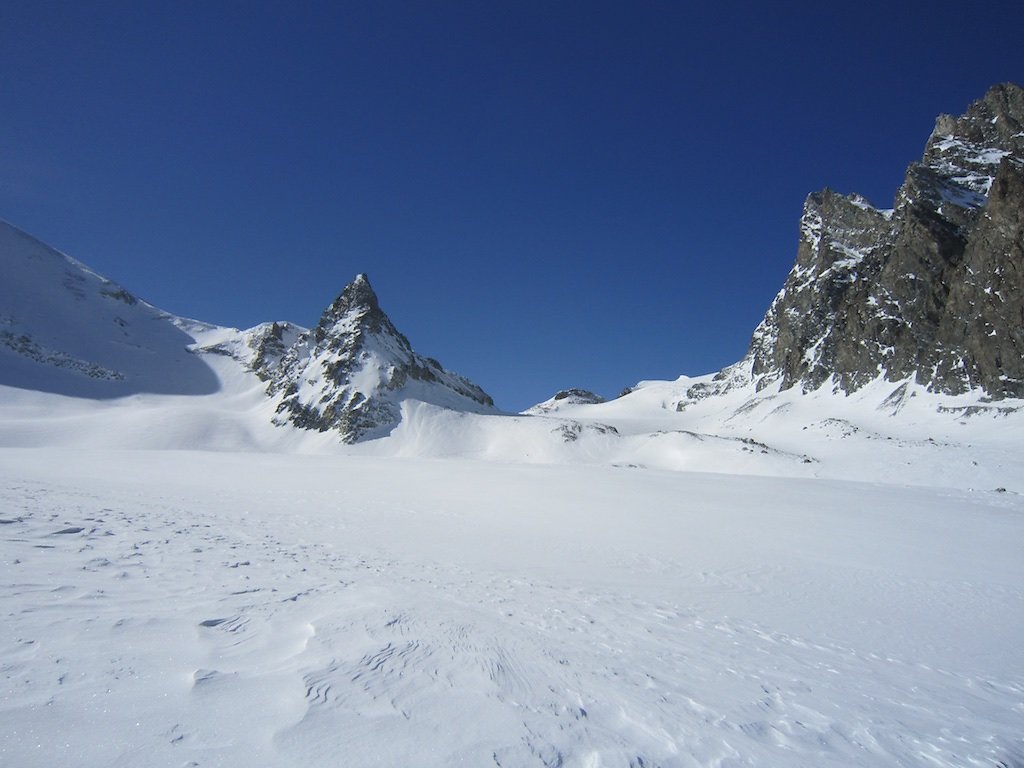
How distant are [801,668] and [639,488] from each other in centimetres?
1537

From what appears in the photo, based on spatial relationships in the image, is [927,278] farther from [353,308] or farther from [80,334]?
[80,334]

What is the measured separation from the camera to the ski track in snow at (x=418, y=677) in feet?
10.2

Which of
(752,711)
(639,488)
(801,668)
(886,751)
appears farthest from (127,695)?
(639,488)

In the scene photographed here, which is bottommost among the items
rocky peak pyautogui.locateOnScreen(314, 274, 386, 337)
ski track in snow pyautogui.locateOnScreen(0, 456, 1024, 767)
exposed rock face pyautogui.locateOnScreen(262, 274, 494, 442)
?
ski track in snow pyautogui.locateOnScreen(0, 456, 1024, 767)

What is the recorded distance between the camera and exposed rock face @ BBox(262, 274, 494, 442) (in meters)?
62.9

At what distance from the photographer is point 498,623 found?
5.95 m

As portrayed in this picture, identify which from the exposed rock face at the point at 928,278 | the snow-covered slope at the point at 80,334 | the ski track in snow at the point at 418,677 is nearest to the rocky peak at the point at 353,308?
A: the snow-covered slope at the point at 80,334

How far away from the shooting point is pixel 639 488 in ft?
67.6

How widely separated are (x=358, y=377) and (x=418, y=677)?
6657cm

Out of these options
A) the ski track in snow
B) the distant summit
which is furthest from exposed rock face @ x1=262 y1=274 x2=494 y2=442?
the ski track in snow

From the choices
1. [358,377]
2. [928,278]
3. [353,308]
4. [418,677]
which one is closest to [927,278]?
[928,278]

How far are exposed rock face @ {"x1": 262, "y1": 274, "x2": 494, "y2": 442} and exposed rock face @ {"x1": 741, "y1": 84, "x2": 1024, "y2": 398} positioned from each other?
1974 inches

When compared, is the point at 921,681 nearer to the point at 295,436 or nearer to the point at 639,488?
the point at 639,488

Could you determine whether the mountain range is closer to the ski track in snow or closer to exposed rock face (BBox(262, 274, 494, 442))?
exposed rock face (BBox(262, 274, 494, 442))
